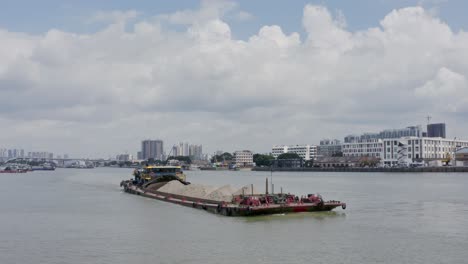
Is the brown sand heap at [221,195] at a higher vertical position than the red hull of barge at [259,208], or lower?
higher

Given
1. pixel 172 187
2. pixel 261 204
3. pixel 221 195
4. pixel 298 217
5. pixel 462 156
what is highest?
pixel 462 156

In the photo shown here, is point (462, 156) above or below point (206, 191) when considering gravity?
above

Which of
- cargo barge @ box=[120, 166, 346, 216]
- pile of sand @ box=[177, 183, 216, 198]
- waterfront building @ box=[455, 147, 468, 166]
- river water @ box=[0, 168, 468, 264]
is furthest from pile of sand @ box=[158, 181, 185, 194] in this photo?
waterfront building @ box=[455, 147, 468, 166]

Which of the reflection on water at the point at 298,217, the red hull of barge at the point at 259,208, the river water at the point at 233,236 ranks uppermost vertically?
the red hull of barge at the point at 259,208

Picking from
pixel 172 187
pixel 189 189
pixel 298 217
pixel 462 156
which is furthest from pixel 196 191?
pixel 462 156

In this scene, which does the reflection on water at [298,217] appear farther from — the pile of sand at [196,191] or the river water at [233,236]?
the pile of sand at [196,191]

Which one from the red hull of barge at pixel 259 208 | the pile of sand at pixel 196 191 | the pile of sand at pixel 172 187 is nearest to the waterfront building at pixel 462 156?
the pile of sand at pixel 172 187

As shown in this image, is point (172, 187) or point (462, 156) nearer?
point (172, 187)

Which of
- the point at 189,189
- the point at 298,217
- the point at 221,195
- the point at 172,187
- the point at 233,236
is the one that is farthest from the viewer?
the point at 172,187

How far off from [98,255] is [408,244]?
1429 cm

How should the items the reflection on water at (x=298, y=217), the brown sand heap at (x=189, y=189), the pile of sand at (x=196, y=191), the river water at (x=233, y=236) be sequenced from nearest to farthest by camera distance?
the river water at (x=233, y=236) → the reflection on water at (x=298, y=217) → the pile of sand at (x=196, y=191) → the brown sand heap at (x=189, y=189)

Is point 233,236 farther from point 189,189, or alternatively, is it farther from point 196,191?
point 189,189

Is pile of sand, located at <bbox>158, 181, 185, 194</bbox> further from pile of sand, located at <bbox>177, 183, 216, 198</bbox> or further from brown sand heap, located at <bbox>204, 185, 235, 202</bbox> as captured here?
brown sand heap, located at <bbox>204, 185, 235, 202</bbox>

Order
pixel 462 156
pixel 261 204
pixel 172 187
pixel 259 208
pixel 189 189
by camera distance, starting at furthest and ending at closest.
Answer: pixel 462 156, pixel 172 187, pixel 189 189, pixel 261 204, pixel 259 208
